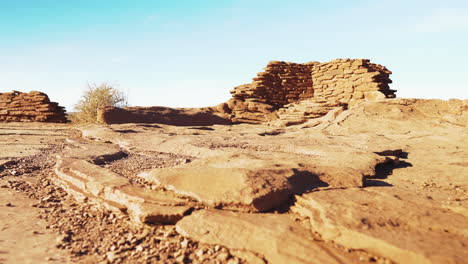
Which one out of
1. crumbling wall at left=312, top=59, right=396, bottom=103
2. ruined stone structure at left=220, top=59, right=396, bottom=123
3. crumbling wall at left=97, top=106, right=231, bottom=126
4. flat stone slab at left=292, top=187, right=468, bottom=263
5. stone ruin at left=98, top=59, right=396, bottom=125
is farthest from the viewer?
ruined stone structure at left=220, top=59, right=396, bottom=123

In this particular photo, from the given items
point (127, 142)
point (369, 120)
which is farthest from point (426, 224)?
point (369, 120)

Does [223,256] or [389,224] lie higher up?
[389,224]

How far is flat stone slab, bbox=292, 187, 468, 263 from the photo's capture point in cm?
128

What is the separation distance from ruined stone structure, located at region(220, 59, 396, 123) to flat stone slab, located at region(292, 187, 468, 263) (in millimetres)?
7435

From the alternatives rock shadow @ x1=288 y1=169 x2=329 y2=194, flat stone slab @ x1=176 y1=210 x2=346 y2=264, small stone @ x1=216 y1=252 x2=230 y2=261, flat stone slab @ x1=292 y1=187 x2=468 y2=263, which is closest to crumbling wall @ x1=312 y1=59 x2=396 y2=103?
rock shadow @ x1=288 y1=169 x2=329 y2=194

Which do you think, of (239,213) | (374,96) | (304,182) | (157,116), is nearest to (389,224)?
(304,182)

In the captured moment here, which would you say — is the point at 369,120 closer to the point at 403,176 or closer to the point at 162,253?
the point at 403,176

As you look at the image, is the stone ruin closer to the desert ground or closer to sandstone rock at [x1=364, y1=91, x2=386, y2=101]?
sandstone rock at [x1=364, y1=91, x2=386, y2=101]

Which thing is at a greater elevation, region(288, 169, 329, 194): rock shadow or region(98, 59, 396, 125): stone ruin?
region(98, 59, 396, 125): stone ruin

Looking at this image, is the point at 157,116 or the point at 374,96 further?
the point at 374,96

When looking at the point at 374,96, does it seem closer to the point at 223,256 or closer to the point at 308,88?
the point at 308,88

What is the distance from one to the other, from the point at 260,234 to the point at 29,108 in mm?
13231

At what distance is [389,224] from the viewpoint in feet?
4.92

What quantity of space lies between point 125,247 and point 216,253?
1.63 ft
